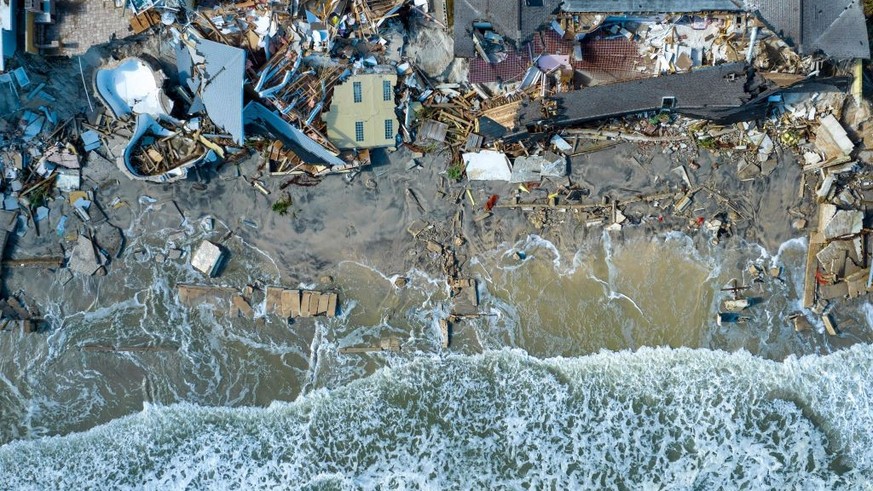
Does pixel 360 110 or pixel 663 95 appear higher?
pixel 663 95

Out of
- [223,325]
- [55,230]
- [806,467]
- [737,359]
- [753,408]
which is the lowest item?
[806,467]

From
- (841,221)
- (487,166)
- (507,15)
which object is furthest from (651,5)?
(841,221)

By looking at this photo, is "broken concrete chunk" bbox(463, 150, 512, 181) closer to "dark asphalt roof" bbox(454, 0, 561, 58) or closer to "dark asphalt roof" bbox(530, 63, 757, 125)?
"dark asphalt roof" bbox(530, 63, 757, 125)

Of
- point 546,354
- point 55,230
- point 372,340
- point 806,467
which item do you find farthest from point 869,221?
point 55,230

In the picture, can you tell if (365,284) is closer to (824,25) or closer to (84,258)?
(84,258)

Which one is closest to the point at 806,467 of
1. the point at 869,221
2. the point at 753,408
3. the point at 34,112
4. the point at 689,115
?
the point at 753,408

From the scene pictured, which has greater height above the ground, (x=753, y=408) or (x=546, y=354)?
(x=546, y=354)

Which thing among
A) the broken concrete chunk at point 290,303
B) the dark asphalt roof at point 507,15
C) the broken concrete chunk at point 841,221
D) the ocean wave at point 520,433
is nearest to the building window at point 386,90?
the dark asphalt roof at point 507,15

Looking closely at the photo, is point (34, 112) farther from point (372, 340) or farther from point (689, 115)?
point (689, 115)
